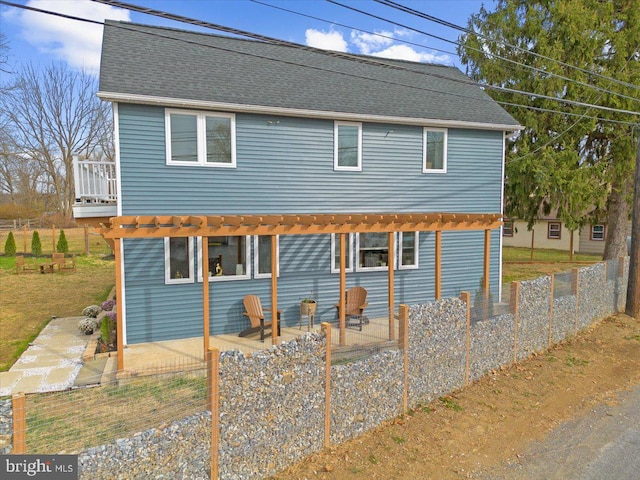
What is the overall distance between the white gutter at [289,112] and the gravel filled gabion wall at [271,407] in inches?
236

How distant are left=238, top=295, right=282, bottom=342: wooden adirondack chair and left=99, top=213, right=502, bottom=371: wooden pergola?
1.52ft

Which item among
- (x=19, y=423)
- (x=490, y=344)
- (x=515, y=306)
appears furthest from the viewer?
(x=515, y=306)

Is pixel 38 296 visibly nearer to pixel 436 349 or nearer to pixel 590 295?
pixel 436 349

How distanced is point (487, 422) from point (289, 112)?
7267mm

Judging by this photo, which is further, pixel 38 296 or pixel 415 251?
pixel 38 296

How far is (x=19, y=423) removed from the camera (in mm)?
3021

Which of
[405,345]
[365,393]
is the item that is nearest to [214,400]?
[365,393]

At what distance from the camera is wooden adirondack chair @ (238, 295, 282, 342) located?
27.6 feet

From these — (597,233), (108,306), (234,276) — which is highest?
(597,233)

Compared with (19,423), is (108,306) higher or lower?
lower

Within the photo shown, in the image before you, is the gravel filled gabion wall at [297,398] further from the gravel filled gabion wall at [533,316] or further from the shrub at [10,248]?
the shrub at [10,248]

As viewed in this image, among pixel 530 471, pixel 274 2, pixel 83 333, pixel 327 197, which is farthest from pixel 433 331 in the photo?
pixel 83 333

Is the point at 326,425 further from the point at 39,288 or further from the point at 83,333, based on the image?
the point at 39,288

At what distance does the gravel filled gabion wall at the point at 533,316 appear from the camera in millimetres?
7793
